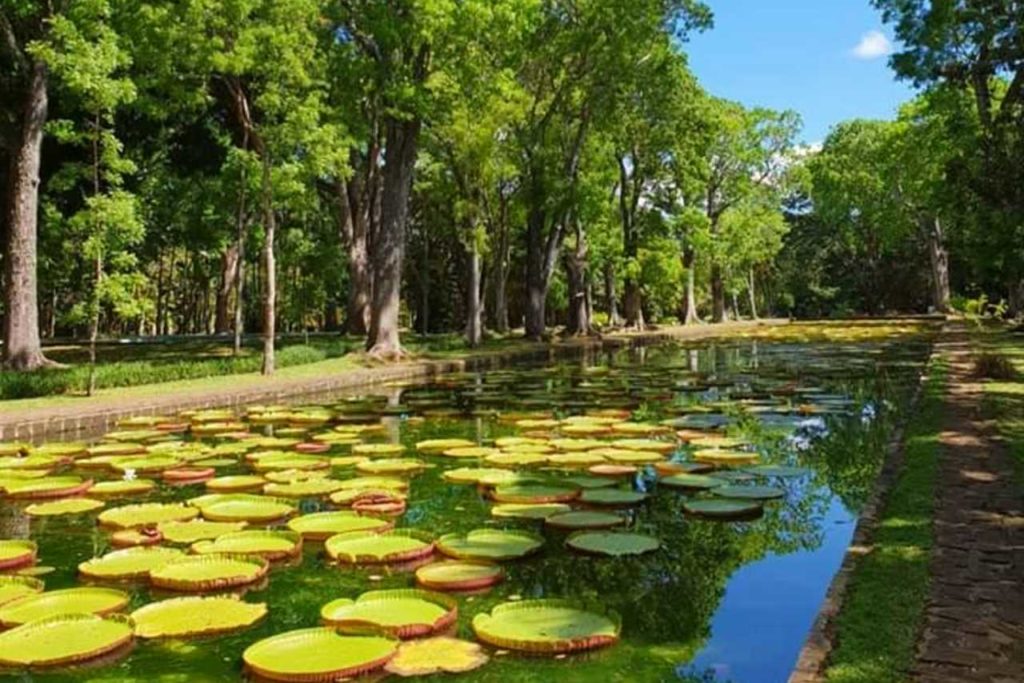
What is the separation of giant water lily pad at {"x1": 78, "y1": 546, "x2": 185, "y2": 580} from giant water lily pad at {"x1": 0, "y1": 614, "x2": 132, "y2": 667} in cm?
86

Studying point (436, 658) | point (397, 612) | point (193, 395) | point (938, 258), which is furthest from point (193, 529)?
point (938, 258)

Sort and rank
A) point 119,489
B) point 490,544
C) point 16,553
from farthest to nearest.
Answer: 1. point 119,489
2. point 490,544
3. point 16,553

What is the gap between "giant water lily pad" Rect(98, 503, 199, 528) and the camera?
Answer: 6.42 m

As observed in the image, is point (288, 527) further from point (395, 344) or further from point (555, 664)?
point (395, 344)

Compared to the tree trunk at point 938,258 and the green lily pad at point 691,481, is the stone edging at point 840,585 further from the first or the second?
the tree trunk at point 938,258

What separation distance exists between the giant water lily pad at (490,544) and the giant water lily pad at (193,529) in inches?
62.9

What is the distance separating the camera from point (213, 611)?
456cm

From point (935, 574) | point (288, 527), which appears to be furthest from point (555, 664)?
point (288, 527)

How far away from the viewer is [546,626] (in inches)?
167

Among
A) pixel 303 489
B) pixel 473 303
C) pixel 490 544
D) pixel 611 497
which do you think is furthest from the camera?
pixel 473 303

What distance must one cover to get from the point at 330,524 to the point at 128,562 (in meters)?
1.40

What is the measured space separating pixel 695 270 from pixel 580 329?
20.8 meters

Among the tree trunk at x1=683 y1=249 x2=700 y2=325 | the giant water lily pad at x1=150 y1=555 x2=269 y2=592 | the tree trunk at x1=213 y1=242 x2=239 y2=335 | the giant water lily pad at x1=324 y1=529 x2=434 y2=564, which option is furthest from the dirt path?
the tree trunk at x1=683 y1=249 x2=700 y2=325

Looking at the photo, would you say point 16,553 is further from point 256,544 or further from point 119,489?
point 119,489
